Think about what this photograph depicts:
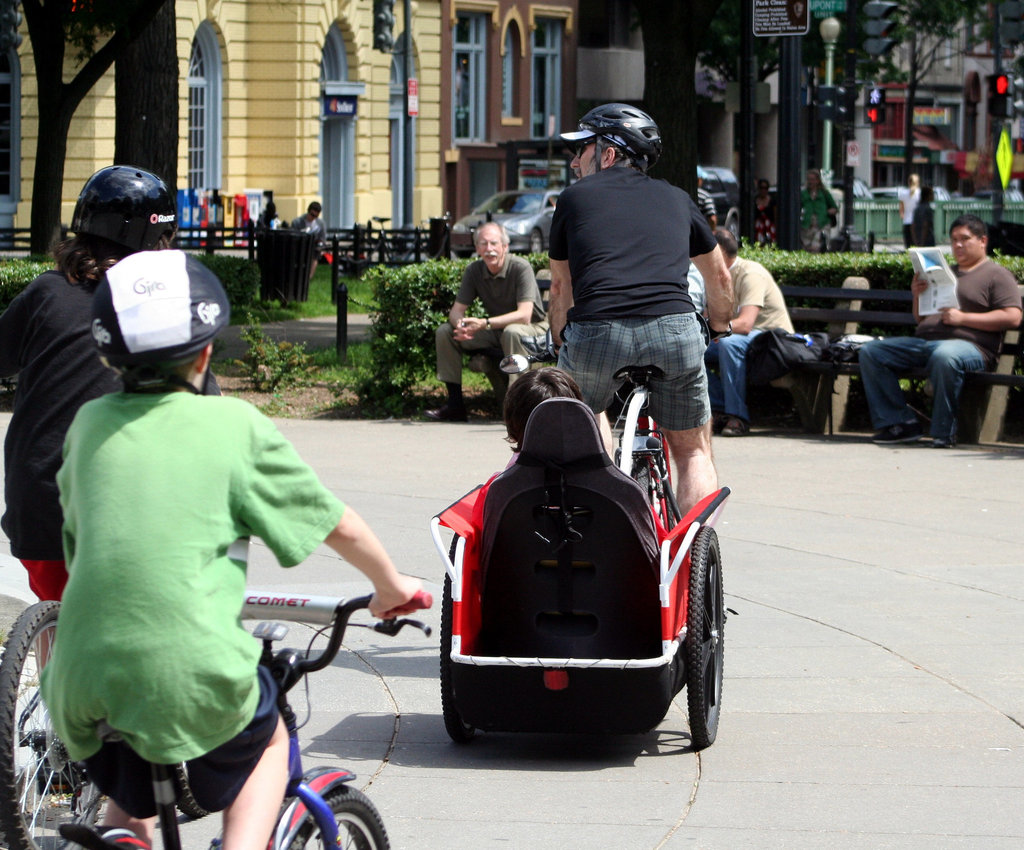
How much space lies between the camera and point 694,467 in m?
6.07

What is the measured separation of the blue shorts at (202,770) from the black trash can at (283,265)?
1872cm

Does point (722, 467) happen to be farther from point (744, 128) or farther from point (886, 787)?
point (744, 128)

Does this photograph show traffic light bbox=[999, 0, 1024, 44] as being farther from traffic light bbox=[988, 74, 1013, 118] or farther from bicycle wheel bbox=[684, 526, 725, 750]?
bicycle wheel bbox=[684, 526, 725, 750]

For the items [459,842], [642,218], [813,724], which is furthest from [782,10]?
[459,842]

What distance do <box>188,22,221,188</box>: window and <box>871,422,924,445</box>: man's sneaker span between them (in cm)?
2614

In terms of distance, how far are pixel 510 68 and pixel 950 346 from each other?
40098mm

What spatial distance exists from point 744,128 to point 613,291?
568 inches

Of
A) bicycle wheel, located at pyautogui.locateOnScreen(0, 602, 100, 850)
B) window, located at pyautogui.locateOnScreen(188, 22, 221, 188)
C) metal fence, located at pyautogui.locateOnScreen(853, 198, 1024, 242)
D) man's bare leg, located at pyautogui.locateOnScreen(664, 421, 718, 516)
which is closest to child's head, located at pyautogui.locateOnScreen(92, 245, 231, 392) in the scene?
bicycle wheel, located at pyautogui.locateOnScreen(0, 602, 100, 850)

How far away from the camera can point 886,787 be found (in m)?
4.69

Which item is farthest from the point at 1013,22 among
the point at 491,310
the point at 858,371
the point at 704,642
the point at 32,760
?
the point at 32,760

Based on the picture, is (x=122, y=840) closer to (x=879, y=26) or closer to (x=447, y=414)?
(x=447, y=414)

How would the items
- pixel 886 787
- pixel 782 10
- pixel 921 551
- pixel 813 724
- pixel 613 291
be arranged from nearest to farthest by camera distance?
1. pixel 886 787
2. pixel 813 724
3. pixel 613 291
4. pixel 921 551
5. pixel 782 10

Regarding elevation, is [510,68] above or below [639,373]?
above

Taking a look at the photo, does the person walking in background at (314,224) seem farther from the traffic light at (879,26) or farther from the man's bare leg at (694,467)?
the man's bare leg at (694,467)
